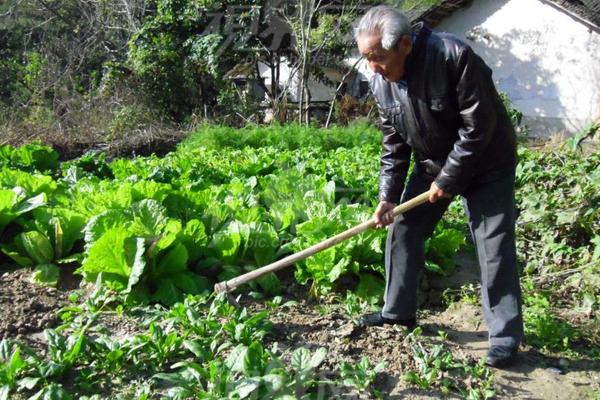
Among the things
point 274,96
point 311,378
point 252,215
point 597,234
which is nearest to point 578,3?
point 274,96

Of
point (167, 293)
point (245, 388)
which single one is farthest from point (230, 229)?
point (245, 388)

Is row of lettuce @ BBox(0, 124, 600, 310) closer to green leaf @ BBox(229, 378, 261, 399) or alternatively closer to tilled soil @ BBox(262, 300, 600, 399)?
tilled soil @ BBox(262, 300, 600, 399)

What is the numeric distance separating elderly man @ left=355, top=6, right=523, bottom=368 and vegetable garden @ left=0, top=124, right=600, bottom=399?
382mm

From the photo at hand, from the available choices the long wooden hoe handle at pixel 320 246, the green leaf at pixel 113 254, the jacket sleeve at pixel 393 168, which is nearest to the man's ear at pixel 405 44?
the jacket sleeve at pixel 393 168

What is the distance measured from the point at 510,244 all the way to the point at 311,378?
122 centimetres

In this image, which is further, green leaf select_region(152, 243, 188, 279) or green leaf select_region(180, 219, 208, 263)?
green leaf select_region(180, 219, 208, 263)

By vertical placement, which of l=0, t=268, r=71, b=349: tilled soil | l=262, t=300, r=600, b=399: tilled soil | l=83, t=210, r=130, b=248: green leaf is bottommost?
l=262, t=300, r=600, b=399: tilled soil

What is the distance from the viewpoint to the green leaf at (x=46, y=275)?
13.3ft

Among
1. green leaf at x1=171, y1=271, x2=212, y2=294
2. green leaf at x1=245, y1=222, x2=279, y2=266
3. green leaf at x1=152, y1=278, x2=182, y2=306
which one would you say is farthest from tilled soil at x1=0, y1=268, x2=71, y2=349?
green leaf at x1=245, y1=222, x2=279, y2=266

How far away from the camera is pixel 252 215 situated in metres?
4.50

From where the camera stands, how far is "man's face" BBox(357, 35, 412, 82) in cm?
292

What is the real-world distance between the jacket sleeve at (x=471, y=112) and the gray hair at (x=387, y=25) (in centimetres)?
30

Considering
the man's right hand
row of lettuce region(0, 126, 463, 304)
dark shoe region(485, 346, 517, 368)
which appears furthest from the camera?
row of lettuce region(0, 126, 463, 304)

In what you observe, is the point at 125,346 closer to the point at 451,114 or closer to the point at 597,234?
the point at 451,114
